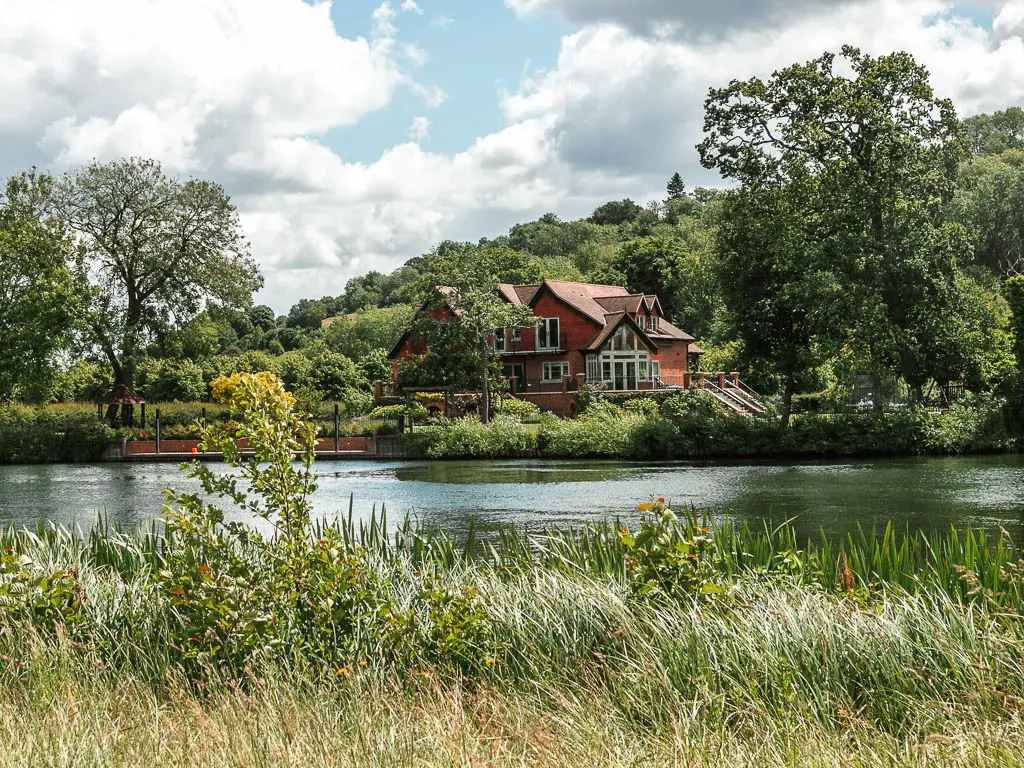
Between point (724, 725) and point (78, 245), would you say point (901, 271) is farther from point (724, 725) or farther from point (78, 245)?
point (78, 245)

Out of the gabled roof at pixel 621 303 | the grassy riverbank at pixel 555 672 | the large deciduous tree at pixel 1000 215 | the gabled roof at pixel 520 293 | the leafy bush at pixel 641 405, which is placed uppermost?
Result: the large deciduous tree at pixel 1000 215

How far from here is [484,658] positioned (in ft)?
19.0

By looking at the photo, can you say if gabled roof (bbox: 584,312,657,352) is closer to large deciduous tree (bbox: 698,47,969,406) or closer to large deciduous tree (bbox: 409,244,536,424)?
large deciduous tree (bbox: 409,244,536,424)

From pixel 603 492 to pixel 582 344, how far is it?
3072 centimetres

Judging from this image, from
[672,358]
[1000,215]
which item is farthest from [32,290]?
[1000,215]

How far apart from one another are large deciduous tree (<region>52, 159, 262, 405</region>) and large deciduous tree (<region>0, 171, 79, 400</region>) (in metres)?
1.07

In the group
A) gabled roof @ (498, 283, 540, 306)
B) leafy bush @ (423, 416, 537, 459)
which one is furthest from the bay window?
leafy bush @ (423, 416, 537, 459)

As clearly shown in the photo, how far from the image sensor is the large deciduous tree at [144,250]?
4306 centimetres

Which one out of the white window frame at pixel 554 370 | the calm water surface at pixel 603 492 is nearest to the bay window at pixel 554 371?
the white window frame at pixel 554 370

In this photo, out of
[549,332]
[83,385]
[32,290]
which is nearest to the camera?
[32,290]

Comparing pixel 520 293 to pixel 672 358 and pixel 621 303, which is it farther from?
pixel 672 358

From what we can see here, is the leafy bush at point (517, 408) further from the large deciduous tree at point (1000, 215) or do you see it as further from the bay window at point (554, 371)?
the large deciduous tree at point (1000, 215)

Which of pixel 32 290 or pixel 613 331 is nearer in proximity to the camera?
pixel 32 290

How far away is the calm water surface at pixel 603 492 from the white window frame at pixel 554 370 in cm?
2000
